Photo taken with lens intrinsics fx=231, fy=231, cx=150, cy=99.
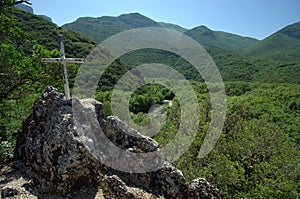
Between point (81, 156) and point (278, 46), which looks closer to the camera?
point (81, 156)

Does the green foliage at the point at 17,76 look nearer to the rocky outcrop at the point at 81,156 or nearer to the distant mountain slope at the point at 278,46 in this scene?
the rocky outcrop at the point at 81,156

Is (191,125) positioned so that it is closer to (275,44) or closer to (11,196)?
(11,196)

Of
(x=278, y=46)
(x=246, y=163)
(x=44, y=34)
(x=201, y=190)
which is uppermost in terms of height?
(x=278, y=46)

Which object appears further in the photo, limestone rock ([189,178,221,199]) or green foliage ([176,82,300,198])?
green foliage ([176,82,300,198])

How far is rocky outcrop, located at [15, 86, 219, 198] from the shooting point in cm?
585

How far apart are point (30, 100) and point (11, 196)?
226 inches

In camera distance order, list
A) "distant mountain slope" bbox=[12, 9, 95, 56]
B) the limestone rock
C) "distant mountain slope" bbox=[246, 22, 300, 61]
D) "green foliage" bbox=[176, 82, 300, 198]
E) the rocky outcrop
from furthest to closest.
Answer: "distant mountain slope" bbox=[246, 22, 300, 61], "distant mountain slope" bbox=[12, 9, 95, 56], "green foliage" bbox=[176, 82, 300, 198], the limestone rock, the rocky outcrop

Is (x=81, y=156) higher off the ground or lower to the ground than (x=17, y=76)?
lower

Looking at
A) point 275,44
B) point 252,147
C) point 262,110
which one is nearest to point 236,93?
point 262,110

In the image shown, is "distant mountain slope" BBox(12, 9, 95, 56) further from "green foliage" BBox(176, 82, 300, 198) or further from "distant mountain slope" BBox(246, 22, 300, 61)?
"distant mountain slope" BBox(246, 22, 300, 61)

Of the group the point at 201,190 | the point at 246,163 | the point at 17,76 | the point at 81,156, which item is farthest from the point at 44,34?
the point at 201,190

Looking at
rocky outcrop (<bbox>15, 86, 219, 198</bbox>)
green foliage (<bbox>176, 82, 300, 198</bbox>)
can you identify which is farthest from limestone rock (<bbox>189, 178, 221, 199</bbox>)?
green foliage (<bbox>176, 82, 300, 198</bbox>)

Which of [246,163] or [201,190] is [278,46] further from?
[201,190]

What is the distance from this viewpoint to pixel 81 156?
5883 mm
